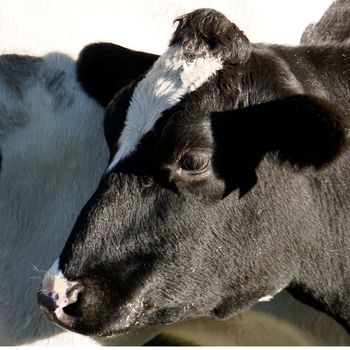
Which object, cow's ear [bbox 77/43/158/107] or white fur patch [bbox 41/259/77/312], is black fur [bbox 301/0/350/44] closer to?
cow's ear [bbox 77/43/158/107]

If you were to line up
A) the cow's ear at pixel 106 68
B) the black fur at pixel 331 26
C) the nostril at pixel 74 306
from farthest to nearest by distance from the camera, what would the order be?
the black fur at pixel 331 26 < the cow's ear at pixel 106 68 < the nostril at pixel 74 306

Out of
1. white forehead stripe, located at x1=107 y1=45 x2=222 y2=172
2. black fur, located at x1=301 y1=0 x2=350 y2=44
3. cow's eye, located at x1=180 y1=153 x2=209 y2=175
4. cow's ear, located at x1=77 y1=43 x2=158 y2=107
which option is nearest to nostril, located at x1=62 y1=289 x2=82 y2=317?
white forehead stripe, located at x1=107 y1=45 x2=222 y2=172

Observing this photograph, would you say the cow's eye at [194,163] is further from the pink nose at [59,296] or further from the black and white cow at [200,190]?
the pink nose at [59,296]

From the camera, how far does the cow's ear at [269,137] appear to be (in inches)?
111

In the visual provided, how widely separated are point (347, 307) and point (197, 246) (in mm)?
674

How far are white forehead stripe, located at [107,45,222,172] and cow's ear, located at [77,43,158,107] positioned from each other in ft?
1.69

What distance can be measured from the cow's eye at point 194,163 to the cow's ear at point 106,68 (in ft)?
2.66

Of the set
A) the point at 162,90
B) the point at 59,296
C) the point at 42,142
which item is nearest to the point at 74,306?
the point at 59,296

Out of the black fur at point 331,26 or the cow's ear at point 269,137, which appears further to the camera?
the black fur at point 331,26

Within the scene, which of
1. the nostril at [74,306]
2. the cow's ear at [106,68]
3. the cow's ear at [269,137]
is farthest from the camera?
the cow's ear at [106,68]

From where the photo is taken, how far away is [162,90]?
299cm

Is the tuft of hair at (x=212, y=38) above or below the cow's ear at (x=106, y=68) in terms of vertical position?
above

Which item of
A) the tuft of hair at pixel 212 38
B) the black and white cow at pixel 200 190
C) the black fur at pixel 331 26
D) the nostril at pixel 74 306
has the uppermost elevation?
the tuft of hair at pixel 212 38

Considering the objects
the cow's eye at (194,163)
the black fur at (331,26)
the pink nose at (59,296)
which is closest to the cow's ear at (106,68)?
the black fur at (331,26)
